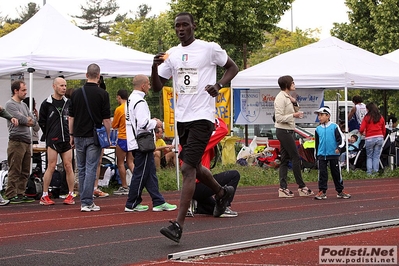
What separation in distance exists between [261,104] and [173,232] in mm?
15163

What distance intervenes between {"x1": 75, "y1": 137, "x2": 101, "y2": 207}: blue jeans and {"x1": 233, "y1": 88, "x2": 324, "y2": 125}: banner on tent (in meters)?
10.9

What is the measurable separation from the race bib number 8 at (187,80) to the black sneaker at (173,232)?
4.99ft

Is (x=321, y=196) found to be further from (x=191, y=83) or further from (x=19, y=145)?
(x=191, y=83)

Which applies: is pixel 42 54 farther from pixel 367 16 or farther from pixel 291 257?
pixel 367 16

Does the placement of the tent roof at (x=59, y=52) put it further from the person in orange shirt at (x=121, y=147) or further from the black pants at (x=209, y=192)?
the black pants at (x=209, y=192)

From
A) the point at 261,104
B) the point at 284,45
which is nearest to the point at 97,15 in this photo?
the point at 284,45

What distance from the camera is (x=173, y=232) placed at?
811 cm

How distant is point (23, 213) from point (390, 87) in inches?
449

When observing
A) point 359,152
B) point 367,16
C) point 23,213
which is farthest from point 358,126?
point 367,16

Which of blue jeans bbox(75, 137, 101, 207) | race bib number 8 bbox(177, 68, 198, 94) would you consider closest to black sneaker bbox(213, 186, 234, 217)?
race bib number 8 bbox(177, 68, 198, 94)

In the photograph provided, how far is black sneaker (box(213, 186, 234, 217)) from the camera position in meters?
10.4

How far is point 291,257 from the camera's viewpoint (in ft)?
24.1

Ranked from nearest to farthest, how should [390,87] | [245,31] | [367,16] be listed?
[390,87] → [245,31] → [367,16]

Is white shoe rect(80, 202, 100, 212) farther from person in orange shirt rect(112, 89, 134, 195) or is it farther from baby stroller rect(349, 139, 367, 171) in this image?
baby stroller rect(349, 139, 367, 171)
